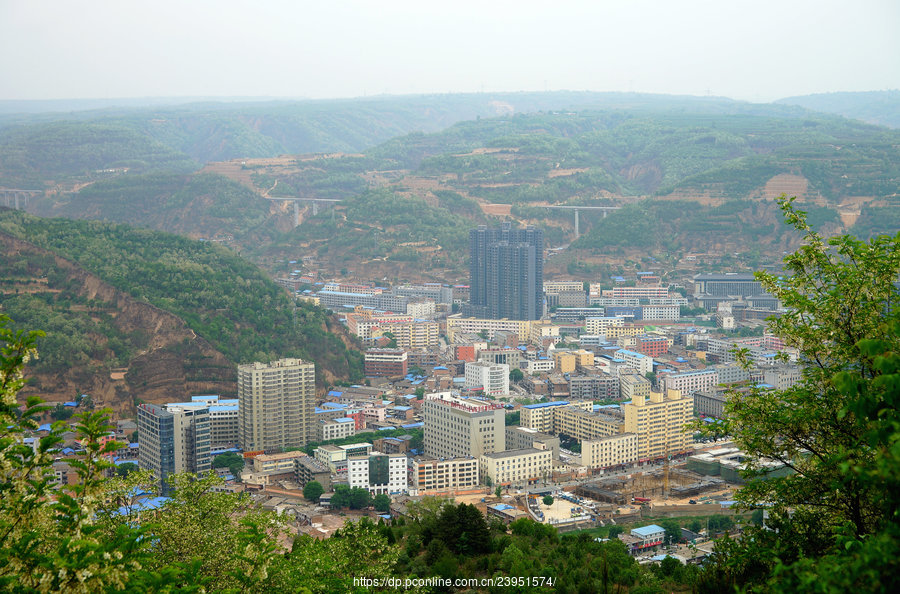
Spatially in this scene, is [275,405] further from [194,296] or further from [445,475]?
[194,296]

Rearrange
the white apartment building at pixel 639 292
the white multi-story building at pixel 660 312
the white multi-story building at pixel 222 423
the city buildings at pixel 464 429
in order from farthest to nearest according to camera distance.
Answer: the white apartment building at pixel 639 292 → the white multi-story building at pixel 660 312 → the white multi-story building at pixel 222 423 → the city buildings at pixel 464 429

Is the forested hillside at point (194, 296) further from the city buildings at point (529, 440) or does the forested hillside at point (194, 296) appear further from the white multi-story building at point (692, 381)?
the white multi-story building at point (692, 381)

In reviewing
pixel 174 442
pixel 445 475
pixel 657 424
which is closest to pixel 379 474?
pixel 445 475

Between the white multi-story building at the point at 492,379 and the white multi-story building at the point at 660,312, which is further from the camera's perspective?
the white multi-story building at the point at 660,312

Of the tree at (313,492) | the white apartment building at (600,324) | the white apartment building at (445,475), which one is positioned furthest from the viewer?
the white apartment building at (600,324)

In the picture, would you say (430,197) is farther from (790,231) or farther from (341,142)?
(341,142)

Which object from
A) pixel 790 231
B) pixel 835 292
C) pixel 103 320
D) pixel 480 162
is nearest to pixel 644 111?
pixel 480 162

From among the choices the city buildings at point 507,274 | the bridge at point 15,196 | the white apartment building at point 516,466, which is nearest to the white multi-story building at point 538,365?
the city buildings at point 507,274
